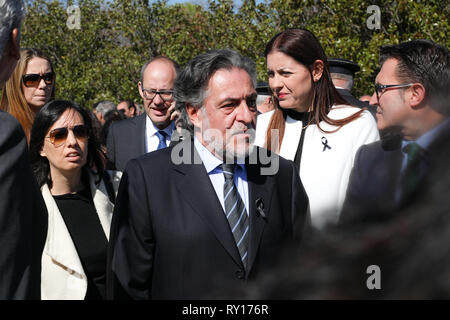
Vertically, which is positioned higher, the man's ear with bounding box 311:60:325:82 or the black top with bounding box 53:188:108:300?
the man's ear with bounding box 311:60:325:82

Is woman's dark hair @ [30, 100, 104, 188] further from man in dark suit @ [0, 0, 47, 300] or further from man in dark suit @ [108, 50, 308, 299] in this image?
man in dark suit @ [0, 0, 47, 300]

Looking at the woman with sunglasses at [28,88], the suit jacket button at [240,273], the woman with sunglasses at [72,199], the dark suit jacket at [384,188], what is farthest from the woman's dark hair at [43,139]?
the dark suit jacket at [384,188]

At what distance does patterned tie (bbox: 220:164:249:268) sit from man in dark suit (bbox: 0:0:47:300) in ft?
3.52

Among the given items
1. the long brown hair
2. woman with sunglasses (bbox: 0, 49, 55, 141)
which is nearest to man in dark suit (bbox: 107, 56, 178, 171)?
woman with sunglasses (bbox: 0, 49, 55, 141)

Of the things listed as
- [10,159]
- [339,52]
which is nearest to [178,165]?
[10,159]

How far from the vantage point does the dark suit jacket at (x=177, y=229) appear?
2570 millimetres

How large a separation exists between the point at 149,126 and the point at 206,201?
8.92ft

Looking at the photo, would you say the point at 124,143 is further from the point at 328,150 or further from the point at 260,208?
the point at 260,208

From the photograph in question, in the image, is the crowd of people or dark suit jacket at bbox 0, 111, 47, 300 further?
dark suit jacket at bbox 0, 111, 47, 300

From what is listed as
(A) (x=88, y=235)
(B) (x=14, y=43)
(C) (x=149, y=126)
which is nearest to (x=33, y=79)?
(C) (x=149, y=126)

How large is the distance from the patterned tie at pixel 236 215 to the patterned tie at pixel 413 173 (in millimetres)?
1973

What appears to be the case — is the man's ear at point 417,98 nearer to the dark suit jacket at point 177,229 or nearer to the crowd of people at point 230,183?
the crowd of people at point 230,183

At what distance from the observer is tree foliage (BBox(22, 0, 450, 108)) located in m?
14.8

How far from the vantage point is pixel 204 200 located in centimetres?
268
